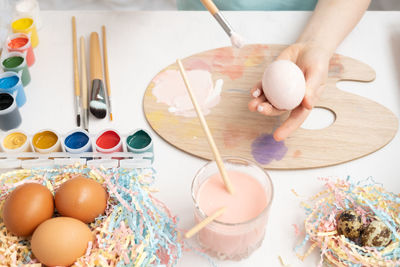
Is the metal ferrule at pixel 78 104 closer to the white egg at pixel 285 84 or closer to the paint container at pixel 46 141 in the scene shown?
the paint container at pixel 46 141

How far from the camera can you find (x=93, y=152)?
0.83m

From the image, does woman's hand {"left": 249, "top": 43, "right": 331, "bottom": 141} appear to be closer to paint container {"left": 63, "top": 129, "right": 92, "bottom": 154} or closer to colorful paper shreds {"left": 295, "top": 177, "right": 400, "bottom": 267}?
colorful paper shreds {"left": 295, "top": 177, "right": 400, "bottom": 267}

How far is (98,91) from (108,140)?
144 mm

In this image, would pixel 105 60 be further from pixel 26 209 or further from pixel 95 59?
pixel 26 209

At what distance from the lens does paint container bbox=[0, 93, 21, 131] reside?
2.89 ft

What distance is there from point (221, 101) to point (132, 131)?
0.69 ft

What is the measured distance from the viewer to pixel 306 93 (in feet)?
2.79

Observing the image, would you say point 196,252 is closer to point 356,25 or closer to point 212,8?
point 212,8

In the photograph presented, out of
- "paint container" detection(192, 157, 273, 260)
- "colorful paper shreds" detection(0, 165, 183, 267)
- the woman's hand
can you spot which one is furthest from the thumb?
"colorful paper shreds" detection(0, 165, 183, 267)

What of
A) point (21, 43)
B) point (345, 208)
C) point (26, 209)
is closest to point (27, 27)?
point (21, 43)

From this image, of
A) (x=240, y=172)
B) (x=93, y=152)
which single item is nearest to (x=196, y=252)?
(x=240, y=172)

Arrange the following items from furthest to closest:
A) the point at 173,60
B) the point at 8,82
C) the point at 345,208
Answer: the point at 173,60 → the point at 8,82 → the point at 345,208

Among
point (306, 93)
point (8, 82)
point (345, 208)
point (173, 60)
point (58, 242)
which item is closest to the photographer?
point (58, 242)

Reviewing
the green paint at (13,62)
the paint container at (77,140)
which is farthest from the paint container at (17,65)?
the paint container at (77,140)
